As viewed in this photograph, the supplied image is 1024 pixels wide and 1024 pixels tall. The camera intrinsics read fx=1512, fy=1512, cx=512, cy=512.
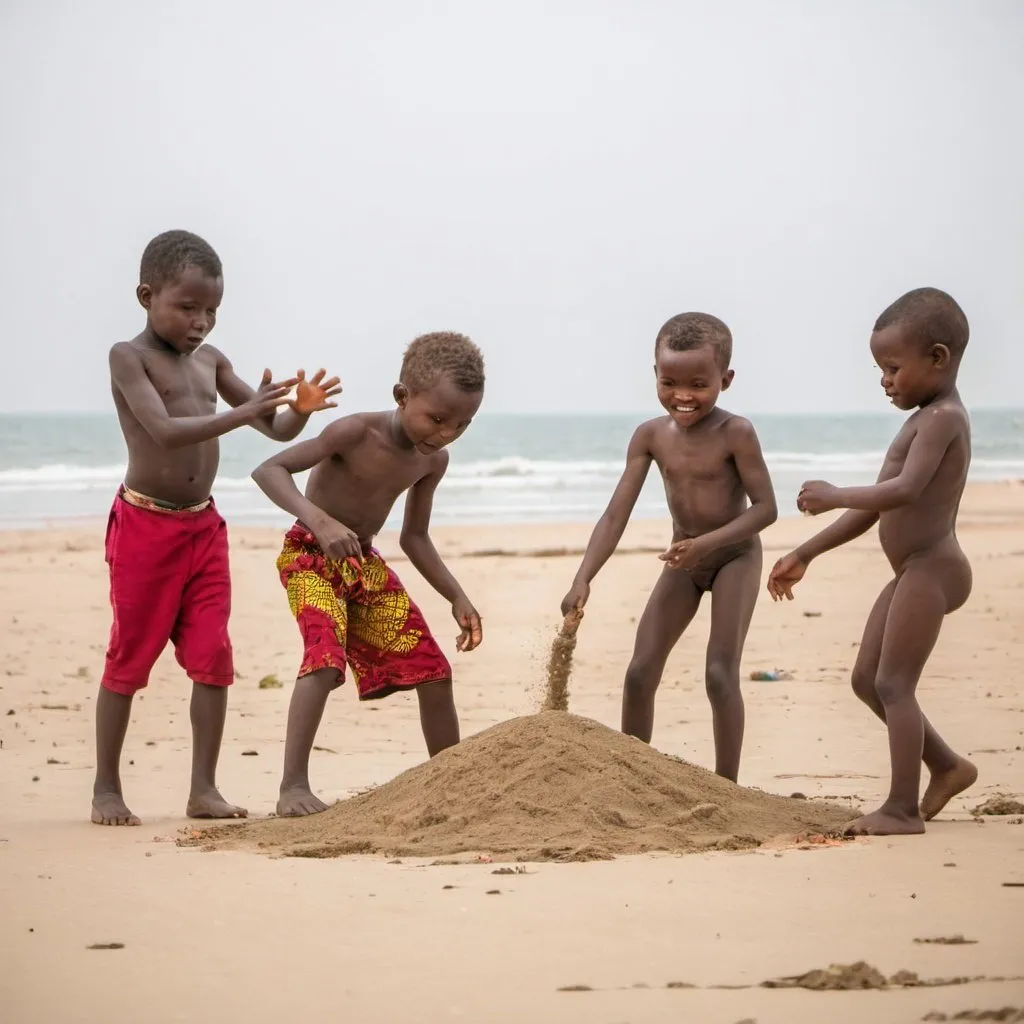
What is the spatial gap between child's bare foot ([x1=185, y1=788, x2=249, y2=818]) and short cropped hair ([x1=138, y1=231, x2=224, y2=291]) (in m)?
1.77

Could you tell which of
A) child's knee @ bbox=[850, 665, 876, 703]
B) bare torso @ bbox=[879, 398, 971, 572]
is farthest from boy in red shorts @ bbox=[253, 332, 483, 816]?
bare torso @ bbox=[879, 398, 971, 572]

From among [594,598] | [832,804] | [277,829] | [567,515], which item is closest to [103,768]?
[277,829]

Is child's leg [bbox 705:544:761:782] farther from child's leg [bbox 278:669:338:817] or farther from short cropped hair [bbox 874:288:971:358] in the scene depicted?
child's leg [bbox 278:669:338:817]

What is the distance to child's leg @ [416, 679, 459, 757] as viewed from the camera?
5.57 metres

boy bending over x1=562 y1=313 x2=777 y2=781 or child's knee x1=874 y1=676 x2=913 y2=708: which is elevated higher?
boy bending over x1=562 y1=313 x2=777 y2=781

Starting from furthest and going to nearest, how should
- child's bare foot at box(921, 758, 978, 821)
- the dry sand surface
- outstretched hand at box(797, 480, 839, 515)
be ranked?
1. child's bare foot at box(921, 758, 978, 821)
2. outstretched hand at box(797, 480, 839, 515)
3. the dry sand surface

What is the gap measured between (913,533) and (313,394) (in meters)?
2.12

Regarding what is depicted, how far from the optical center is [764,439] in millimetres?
53719

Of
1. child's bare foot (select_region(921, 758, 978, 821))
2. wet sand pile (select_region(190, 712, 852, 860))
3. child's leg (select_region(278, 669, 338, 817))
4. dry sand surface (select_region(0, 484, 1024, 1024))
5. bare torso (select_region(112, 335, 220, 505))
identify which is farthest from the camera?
bare torso (select_region(112, 335, 220, 505))

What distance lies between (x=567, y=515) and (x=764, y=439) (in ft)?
103

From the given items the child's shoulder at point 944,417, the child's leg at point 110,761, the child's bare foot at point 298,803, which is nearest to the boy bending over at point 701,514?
the child's shoulder at point 944,417

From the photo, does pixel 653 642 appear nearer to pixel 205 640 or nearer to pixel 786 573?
pixel 786 573

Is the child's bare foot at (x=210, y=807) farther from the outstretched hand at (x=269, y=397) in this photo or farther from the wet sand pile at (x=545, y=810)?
the outstretched hand at (x=269, y=397)

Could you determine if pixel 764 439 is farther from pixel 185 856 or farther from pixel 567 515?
pixel 185 856
